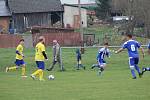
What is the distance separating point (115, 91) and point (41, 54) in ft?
25.7

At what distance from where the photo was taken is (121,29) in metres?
85.8

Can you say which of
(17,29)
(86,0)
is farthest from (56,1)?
(86,0)

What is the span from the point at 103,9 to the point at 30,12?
24005 millimetres

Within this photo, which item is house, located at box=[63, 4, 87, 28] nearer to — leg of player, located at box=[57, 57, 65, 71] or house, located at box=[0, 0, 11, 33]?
house, located at box=[0, 0, 11, 33]

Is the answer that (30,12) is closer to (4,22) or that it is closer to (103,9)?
(4,22)

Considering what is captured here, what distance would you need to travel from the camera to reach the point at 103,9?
106 metres

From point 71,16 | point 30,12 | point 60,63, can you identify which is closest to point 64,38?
point 30,12

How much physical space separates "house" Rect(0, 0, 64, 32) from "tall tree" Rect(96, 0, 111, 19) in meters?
17.9

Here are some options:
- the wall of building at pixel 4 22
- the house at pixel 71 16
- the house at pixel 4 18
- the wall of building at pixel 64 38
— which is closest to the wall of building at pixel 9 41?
the wall of building at pixel 64 38

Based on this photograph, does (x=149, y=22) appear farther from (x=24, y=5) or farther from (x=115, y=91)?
(x=115, y=91)

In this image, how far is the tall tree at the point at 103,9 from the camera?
105m

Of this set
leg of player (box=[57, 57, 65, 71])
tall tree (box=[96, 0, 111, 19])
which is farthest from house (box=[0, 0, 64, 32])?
leg of player (box=[57, 57, 65, 71])

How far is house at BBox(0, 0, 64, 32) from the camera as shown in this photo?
8409 centimetres

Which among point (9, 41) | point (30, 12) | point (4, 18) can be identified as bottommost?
point (9, 41)
